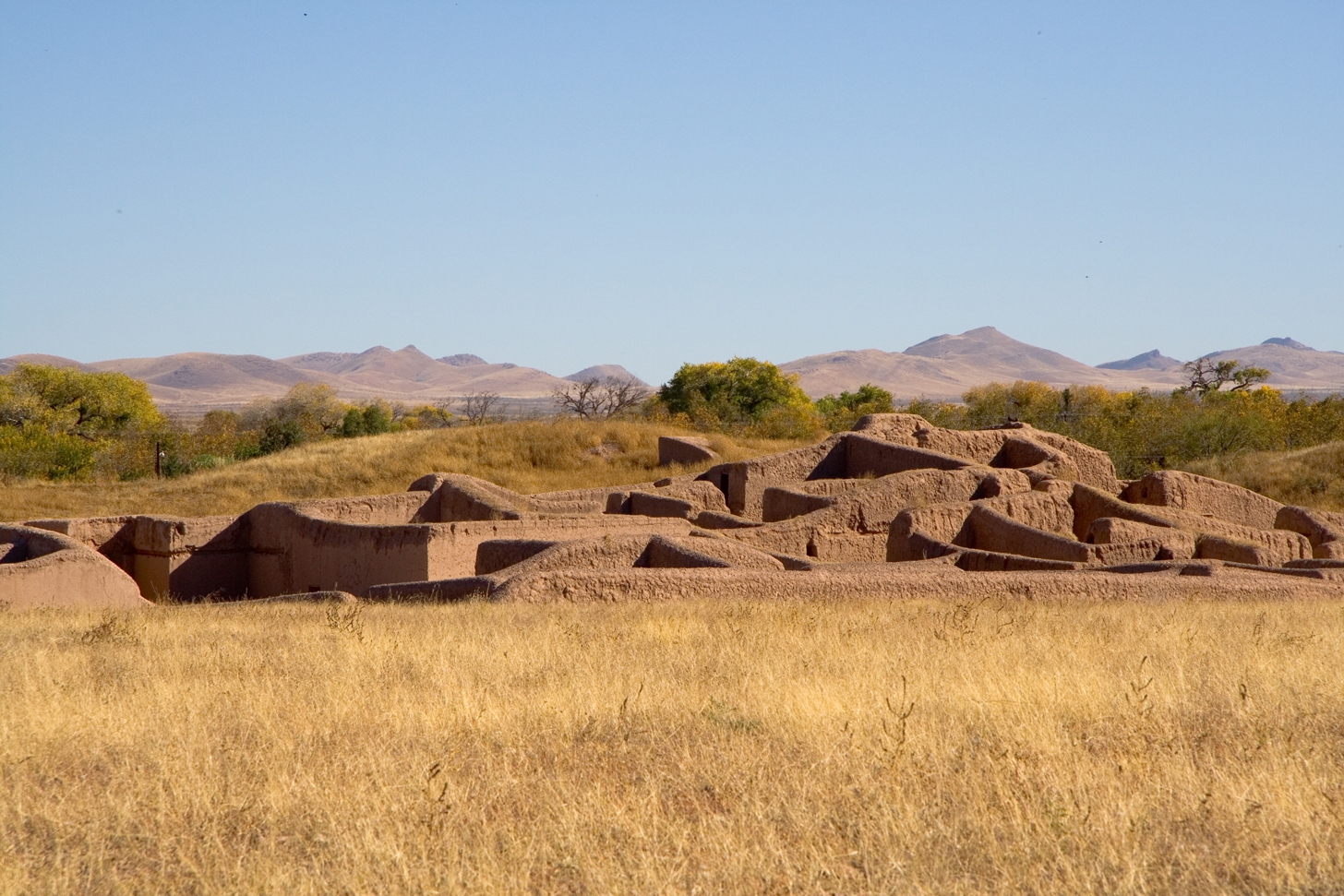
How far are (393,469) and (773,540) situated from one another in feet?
52.0

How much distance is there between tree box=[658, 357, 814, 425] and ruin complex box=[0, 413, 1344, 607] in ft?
60.7

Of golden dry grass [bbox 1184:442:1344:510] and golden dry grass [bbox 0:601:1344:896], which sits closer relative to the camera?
golden dry grass [bbox 0:601:1344:896]

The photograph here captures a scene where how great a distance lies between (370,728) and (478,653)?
1434 millimetres

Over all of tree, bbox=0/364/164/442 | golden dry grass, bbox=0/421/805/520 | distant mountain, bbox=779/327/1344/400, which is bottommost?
golden dry grass, bbox=0/421/805/520

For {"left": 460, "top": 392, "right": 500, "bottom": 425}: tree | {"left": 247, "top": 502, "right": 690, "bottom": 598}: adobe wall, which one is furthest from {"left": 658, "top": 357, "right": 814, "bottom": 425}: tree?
{"left": 247, "top": 502, "right": 690, "bottom": 598}: adobe wall

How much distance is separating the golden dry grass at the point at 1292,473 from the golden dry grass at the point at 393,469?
9290mm

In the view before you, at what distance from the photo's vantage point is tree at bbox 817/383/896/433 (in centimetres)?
3631

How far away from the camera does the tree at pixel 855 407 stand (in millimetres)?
36312

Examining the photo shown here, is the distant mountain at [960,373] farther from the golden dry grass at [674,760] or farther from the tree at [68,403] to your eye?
the golden dry grass at [674,760]

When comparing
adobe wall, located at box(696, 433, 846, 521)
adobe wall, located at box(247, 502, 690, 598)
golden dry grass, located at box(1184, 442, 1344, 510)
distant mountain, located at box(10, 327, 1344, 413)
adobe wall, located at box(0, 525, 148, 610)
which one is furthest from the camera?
distant mountain, located at box(10, 327, 1344, 413)

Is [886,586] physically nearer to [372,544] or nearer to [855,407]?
[372,544]

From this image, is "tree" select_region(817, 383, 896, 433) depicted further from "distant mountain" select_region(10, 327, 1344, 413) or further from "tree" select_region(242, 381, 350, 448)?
"distant mountain" select_region(10, 327, 1344, 413)

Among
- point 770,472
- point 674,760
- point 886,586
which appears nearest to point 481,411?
point 770,472

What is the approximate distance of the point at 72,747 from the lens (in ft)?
15.1
